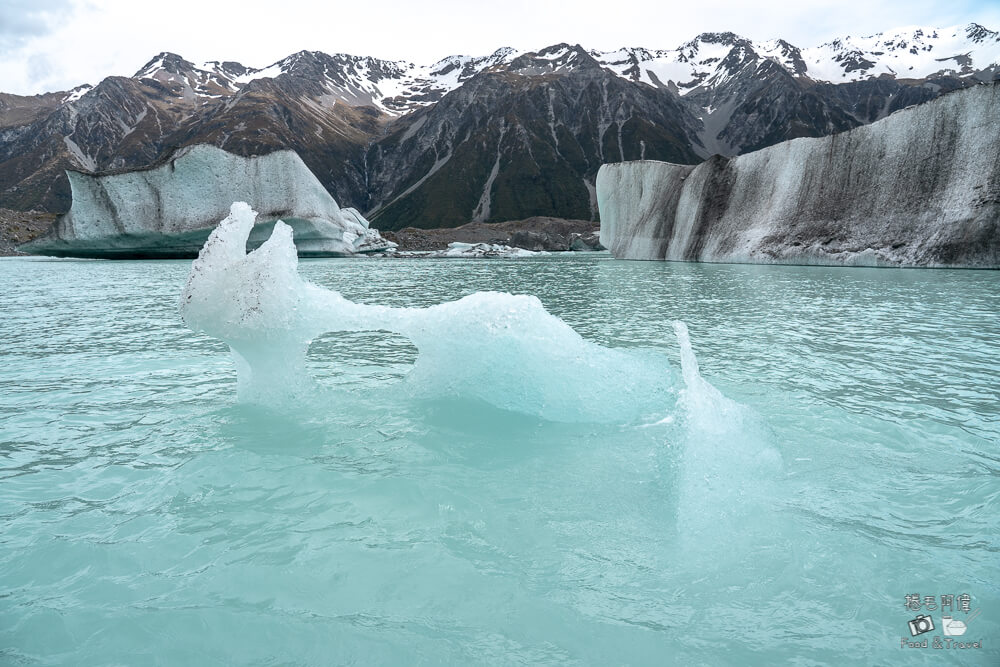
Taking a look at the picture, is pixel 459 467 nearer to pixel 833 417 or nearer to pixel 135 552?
pixel 135 552

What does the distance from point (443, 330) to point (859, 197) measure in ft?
104

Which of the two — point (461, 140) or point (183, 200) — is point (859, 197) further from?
point (461, 140)

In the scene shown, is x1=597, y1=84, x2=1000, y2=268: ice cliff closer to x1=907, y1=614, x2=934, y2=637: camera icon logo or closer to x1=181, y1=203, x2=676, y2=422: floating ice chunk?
x1=181, y1=203, x2=676, y2=422: floating ice chunk

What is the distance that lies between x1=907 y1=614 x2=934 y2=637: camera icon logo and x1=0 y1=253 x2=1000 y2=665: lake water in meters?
0.04

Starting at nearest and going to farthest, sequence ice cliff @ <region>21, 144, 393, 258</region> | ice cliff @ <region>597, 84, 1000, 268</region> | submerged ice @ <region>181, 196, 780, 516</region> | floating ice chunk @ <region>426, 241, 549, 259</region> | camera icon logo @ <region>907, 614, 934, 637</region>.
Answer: camera icon logo @ <region>907, 614, 934, 637</region>, submerged ice @ <region>181, 196, 780, 516</region>, ice cliff @ <region>597, 84, 1000, 268</region>, ice cliff @ <region>21, 144, 393, 258</region>, floating ice chunk @ <region>426, 241, 549, 259</region>

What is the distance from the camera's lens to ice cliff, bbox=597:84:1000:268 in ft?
82.6

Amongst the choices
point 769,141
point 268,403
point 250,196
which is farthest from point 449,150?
point 268,403

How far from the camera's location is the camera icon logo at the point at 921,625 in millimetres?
2702

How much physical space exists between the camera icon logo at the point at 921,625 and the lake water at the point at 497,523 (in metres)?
0.04

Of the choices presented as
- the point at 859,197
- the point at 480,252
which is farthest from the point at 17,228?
the point at 859,197

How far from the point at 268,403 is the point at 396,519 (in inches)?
127

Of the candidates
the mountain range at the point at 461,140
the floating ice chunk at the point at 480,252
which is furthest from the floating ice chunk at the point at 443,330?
the mountain range at the point at 461,140

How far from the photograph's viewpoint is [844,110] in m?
193

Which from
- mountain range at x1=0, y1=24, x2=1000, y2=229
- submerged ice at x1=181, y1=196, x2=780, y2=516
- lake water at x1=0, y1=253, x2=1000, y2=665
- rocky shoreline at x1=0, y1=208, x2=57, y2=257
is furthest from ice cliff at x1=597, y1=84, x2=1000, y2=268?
mountain range at x1=0, y1=24, x2=1000, y2=229
